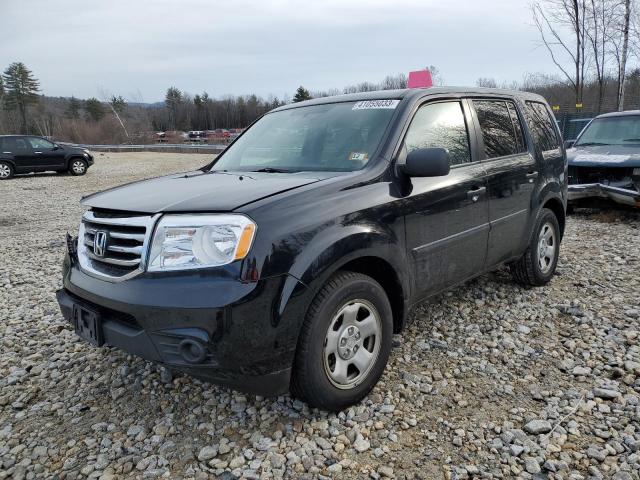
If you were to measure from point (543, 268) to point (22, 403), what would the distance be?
447cm

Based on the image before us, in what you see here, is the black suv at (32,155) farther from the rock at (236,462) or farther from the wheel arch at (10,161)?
the rock at (236,462)

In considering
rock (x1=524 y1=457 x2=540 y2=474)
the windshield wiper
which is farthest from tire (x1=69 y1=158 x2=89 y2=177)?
rock (x1=524 y1=457 x2=540 y2=474)

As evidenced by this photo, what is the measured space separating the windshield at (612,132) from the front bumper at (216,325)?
8185 millimetres

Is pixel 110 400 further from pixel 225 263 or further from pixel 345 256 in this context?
pixel 345 256

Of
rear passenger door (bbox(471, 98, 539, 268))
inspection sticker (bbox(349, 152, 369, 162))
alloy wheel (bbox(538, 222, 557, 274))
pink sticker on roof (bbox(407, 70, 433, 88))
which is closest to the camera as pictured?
inspection sticker (bbox(349, 152, 369, 162))

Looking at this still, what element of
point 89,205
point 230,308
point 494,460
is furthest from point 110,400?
point 494,460

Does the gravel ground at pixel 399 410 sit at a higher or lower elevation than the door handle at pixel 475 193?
lower

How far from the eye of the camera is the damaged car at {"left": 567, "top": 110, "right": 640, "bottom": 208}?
7.25 meters

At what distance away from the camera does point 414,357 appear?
3389 mm

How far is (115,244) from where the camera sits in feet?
8.39

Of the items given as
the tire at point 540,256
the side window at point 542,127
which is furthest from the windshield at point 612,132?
the tire at point 540,256

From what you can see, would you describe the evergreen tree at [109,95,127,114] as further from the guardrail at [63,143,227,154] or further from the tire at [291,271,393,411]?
the tire at [291,271,393,411]

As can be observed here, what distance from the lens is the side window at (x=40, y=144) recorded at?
57.7 feet

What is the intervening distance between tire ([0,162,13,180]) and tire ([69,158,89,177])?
198 cm
